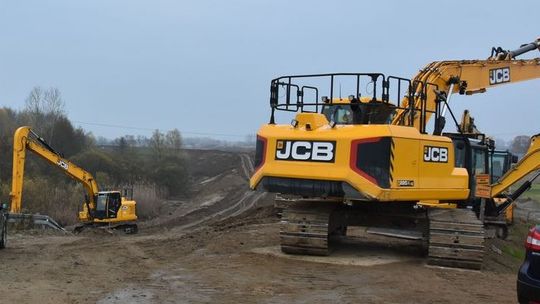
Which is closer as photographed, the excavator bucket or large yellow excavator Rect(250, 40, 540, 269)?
large yellow excavator Rect(250, 40, 540, 269)

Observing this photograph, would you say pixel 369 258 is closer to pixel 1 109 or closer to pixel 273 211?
pixel 273 211

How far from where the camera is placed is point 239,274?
9328mm

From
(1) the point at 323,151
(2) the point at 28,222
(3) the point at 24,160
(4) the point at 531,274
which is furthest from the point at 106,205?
(4) the point at 531,274

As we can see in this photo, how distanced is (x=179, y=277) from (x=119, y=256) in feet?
9.69

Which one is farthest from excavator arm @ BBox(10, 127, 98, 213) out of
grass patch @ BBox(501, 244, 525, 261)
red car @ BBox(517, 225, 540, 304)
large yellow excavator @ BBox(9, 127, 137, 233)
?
red car @ BBox(517, 225, 540, 304)

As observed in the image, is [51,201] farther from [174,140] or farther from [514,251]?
[174,140]

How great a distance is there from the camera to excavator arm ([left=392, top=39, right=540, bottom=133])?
15.1 m

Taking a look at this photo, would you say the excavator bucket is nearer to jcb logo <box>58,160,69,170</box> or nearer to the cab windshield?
jcb logo <box>58,160,69,170</box>

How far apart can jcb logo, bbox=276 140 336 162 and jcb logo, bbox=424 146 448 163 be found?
1.64m

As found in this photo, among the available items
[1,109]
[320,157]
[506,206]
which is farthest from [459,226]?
[1,109]

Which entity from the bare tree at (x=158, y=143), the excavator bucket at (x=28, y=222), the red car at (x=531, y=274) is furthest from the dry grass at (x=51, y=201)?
the red car at (x=531, y=274)

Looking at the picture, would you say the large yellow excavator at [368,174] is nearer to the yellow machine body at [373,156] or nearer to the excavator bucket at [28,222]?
the yellow machine body at [373,156]

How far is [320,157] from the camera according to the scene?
1014 cm

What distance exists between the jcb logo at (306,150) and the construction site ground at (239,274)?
5.75 ft
